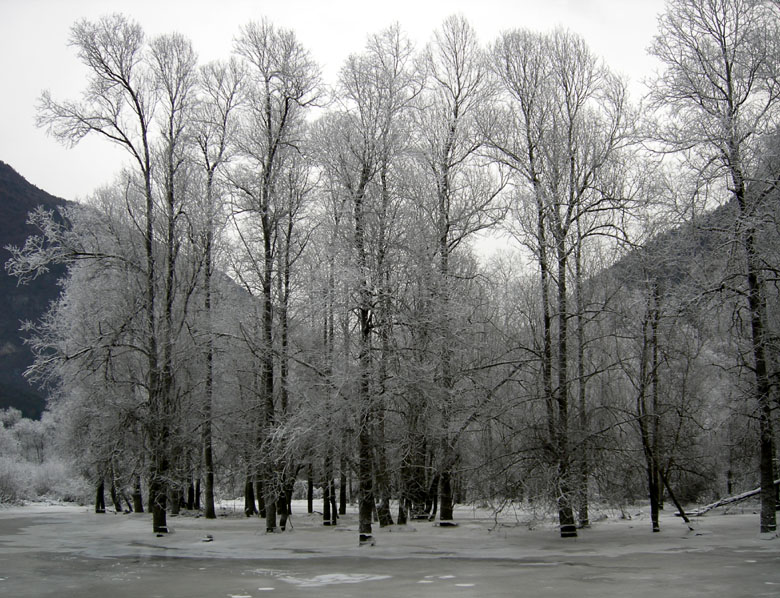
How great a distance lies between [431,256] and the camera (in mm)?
16734

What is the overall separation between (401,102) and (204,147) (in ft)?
35.6

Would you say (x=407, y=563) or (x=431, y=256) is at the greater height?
(x=431, y=256)

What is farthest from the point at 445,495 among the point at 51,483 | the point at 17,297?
the point at 17,297

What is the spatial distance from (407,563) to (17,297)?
141466 millimetres

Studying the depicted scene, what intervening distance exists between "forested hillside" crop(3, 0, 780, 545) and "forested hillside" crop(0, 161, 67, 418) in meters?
97.7

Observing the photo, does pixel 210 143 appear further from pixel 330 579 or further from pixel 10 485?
pixel 10 485

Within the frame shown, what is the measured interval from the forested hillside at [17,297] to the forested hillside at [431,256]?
3847 inches

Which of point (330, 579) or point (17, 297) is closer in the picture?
point (330, 579)

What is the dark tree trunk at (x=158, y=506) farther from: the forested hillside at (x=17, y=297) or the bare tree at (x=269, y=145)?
the forested hillside at (x=17, y=297)

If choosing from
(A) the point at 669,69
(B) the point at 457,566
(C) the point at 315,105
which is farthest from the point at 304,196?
(B) the point at 457,566

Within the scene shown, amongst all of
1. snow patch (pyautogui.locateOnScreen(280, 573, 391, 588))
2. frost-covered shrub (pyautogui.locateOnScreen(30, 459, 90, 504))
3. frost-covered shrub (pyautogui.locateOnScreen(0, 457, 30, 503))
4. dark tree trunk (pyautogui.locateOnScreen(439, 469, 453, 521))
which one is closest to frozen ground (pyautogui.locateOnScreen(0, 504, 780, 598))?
snow patch (pyautogui.locateOnScreen(280, 573, 391, 588))

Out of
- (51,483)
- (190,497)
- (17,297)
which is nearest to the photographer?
(190,497)

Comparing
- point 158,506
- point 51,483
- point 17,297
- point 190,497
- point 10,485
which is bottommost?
point 51,483

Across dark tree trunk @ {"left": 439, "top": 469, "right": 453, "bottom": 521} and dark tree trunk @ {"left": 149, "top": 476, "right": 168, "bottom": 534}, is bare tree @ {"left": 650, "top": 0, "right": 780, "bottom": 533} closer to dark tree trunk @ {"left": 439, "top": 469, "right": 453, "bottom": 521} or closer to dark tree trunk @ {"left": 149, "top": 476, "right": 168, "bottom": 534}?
dark tree trunk @ {"left": 439, "top": 469, "right": 453, "bottom": 521}
